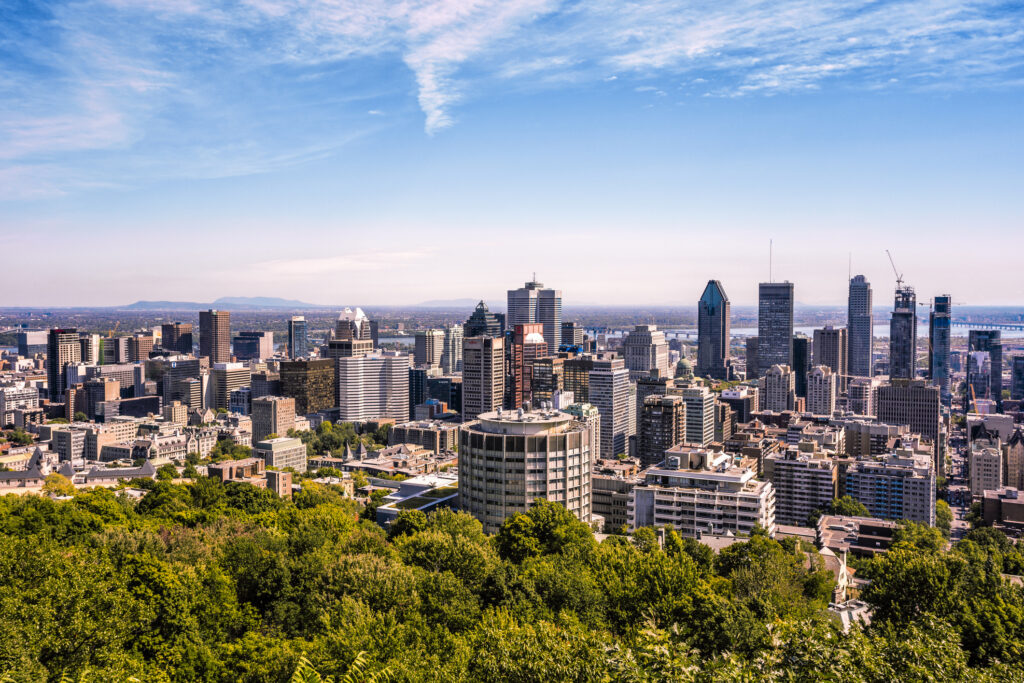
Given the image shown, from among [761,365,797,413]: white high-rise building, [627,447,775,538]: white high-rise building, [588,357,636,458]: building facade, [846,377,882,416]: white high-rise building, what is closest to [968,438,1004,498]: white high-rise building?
[627,447,775,538]: white high-rise building

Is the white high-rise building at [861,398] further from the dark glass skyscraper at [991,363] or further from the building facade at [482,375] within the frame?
the building facade at [482,375]

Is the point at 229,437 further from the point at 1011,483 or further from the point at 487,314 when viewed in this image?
the point at 1011,483

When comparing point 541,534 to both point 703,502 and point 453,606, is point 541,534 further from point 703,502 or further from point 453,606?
point 703,502

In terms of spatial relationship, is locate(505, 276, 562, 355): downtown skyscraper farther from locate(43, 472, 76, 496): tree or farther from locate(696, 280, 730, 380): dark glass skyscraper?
locate(43, 472, 76, 496): tree

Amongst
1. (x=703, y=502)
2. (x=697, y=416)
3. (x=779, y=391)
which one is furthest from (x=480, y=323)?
(x=703, y=502)

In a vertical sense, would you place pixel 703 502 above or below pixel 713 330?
below

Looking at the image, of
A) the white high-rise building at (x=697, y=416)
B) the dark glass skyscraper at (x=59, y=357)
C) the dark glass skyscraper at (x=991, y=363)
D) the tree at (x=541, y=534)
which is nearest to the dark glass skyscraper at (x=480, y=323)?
the white high-rise building at (x=697, y=416)
